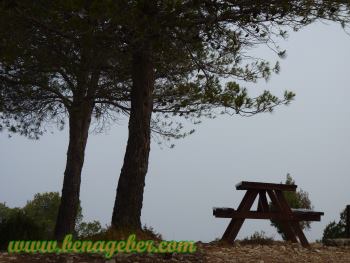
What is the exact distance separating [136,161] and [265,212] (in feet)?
9.93

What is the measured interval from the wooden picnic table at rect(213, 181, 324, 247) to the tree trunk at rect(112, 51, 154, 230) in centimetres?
198

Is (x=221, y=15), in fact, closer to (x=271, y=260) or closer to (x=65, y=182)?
(x=271, y=260)

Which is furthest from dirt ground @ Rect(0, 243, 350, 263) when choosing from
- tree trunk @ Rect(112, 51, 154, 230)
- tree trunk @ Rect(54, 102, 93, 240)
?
tree trunk @ Rect(54, 102, 93, 240)

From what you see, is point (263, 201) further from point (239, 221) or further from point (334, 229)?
point (334, 229)

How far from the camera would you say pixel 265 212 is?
9625 mm

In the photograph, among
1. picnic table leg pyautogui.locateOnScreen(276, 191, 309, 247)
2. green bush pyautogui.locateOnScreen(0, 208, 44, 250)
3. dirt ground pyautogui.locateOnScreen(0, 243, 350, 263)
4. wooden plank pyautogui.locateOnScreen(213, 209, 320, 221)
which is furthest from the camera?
green bush pyautogui.locateOnScreen(0, 208, 44, 250)

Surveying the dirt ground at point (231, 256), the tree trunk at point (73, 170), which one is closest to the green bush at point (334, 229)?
the dirt ground at point (231, 256)

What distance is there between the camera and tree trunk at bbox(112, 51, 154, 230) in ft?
26.6

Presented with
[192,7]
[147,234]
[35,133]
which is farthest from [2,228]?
[192,7]

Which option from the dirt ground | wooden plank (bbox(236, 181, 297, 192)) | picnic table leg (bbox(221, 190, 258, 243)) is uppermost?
wooden plank (bbox(236, 181, 297, 192))

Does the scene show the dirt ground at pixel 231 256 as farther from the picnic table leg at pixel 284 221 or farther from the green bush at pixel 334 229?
the green bush at pixel 334 229

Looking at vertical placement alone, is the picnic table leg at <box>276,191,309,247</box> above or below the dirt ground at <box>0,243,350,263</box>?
above

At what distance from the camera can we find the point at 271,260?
25.4 feet

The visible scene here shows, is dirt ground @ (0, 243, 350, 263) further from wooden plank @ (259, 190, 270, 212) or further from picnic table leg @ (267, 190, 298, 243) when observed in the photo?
wooden plank @ (259, 190, 270, 212)
